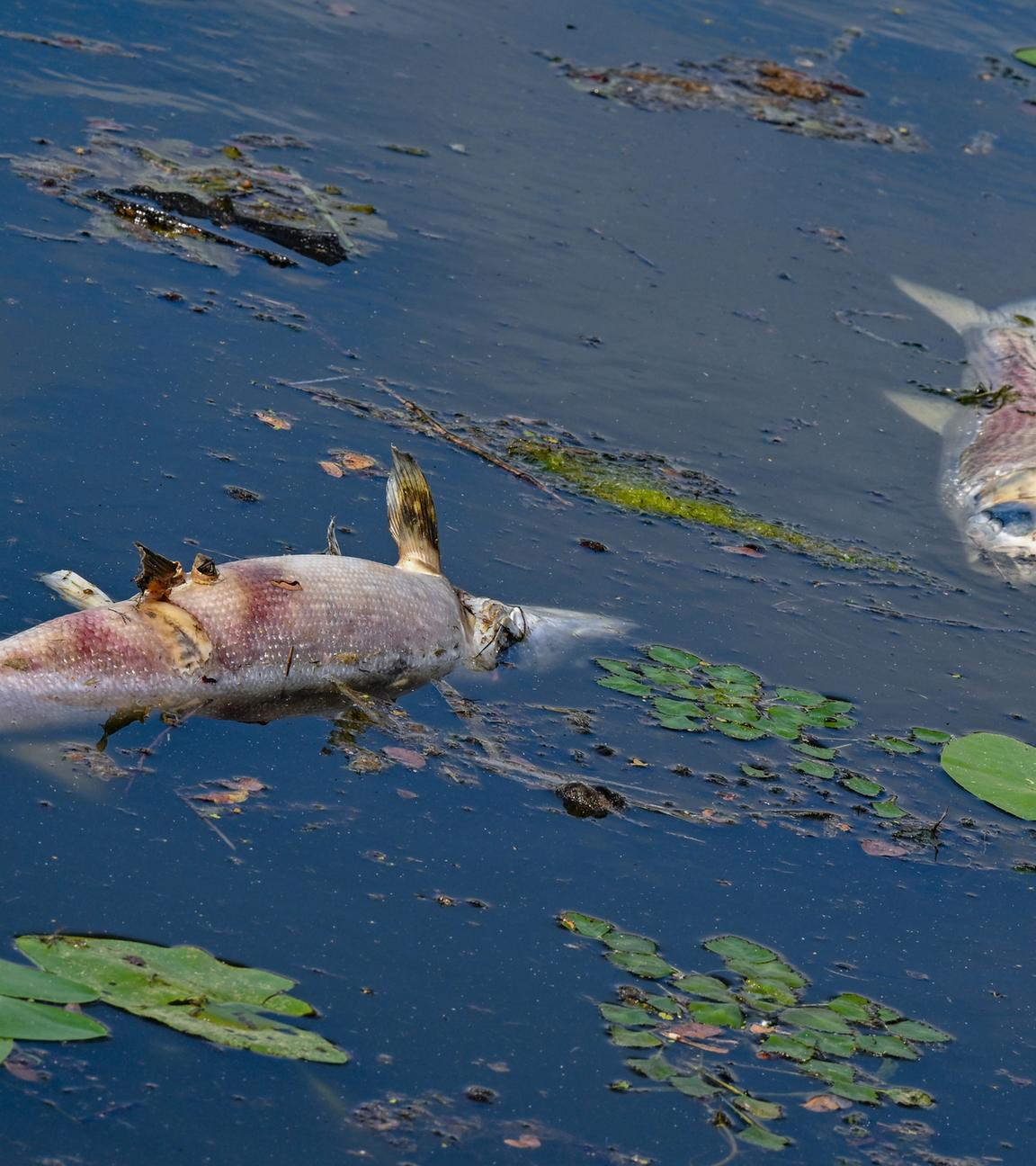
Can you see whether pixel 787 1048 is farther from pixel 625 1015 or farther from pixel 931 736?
pixel 931 736

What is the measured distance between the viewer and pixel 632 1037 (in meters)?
4.02

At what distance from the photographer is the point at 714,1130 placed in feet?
12.4

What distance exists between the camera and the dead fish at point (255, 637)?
4488mm

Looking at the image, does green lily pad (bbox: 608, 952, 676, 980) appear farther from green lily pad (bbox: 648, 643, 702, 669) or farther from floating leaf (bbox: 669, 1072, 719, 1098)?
green lily pad (bbox: 648, 643, 702, 669)

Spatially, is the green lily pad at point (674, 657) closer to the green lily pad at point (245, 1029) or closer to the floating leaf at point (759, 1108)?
the floating leaf at point (759, 1108)

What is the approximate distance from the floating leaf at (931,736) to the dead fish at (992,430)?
197 centimetres

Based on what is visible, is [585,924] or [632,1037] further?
[585,924]

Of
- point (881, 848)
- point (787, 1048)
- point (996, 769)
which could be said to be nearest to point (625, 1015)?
point (787, 1048)

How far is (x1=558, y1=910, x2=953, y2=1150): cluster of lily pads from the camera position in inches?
154

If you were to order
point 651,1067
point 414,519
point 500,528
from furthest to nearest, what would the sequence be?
point 500,528 → point 414,519 → point 651,1067

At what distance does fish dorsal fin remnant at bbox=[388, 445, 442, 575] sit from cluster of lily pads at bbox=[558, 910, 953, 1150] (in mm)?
1568

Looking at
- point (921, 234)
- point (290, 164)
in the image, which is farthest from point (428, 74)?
point (921, 234)

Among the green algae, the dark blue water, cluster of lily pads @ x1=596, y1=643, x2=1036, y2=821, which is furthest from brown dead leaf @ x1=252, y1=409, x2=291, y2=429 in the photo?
cluster of lily pads @ x1=596, y1=643, x2=1036, y2=821

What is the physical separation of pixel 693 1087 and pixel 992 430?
242 inches
